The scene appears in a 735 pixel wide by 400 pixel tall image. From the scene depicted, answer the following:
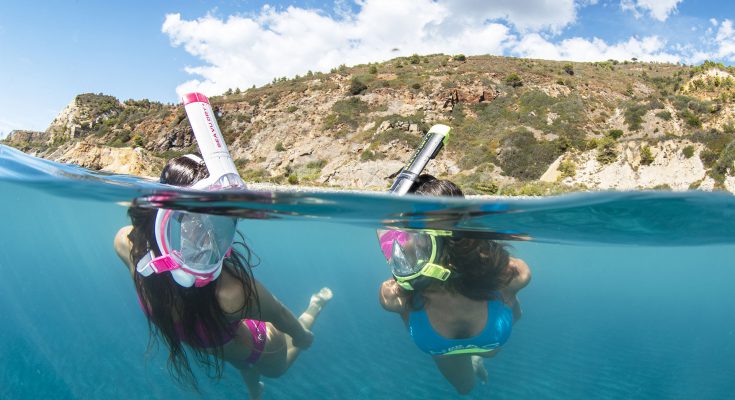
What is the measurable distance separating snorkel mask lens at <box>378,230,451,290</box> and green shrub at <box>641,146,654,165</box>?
20.1 meters

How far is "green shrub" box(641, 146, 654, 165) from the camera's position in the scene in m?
20.6

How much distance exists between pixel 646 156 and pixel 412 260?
823 inches

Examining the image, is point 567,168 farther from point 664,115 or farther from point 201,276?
point 201,276

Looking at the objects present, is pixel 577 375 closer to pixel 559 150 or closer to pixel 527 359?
pixel 527 359

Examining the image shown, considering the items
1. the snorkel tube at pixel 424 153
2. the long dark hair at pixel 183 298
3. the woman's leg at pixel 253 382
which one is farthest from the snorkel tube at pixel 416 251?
the woman's leg at pixel 253 382

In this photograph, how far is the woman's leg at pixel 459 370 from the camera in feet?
16.8

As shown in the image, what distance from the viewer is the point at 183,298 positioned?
387 cm

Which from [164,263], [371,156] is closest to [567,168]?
[371,156]

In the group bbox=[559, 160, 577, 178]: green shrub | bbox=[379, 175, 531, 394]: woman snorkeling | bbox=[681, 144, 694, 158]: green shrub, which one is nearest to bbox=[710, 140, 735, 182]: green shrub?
bbox=[681, 144, 694, 158]: green shrub

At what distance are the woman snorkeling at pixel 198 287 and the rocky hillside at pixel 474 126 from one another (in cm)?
1209

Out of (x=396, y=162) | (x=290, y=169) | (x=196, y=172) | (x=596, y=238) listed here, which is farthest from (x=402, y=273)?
(x=290, y=169)

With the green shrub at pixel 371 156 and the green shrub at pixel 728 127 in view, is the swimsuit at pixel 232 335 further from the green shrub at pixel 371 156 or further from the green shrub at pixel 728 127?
the green shrub at pixel 728 127

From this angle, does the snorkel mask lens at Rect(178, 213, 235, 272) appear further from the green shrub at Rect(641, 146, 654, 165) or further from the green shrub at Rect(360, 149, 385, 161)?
the green shrub at Rect(360, 149, 385, 161)

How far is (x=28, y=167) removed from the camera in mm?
7047
